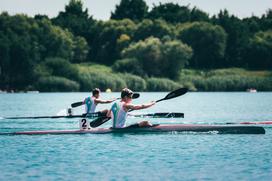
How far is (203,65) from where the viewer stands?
140250 millimetres

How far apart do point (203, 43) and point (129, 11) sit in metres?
34.1

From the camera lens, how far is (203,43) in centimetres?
14050

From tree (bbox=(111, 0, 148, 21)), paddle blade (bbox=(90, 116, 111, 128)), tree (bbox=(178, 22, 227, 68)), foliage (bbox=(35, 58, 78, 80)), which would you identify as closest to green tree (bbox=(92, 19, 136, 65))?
tree (bbox=(178, 22, 227, 68))

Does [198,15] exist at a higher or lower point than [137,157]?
higher

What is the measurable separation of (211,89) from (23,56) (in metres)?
24.0

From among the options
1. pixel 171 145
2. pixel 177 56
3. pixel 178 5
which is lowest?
pixel 171 145

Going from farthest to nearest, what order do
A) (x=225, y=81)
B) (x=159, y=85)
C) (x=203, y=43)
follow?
1. (x=203, y=43)
2. (x=225, y=81)
3. (x=159, y=85)

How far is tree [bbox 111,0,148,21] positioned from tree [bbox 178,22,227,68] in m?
30.9

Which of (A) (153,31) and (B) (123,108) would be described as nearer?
(B) (123,108)

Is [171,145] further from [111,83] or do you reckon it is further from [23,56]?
[23,56]

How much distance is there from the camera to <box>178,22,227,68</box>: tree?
140m

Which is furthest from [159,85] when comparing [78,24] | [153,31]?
[78,24]

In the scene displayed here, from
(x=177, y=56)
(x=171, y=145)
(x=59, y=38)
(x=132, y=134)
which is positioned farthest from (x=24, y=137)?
(x=59, y=38)

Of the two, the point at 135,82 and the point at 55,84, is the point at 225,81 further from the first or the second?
the point at 55,84
